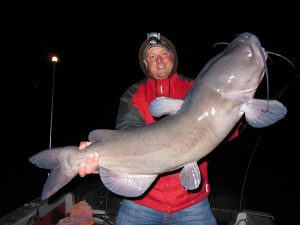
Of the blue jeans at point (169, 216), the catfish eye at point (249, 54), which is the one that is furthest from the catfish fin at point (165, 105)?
the blue jeans at point (169, 216)

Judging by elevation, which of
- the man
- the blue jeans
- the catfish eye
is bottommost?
the blue jeans

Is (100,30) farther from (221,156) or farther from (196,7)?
(221,156)

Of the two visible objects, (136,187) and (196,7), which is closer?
(136,187)

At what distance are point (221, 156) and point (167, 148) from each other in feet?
34.6

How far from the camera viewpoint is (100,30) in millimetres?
90812

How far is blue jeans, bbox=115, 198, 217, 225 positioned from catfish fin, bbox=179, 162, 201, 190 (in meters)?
0.79

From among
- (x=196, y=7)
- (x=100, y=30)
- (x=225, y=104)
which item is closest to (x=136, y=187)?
(x=225, y=104)

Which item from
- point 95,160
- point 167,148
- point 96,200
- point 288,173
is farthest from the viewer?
point 288,173

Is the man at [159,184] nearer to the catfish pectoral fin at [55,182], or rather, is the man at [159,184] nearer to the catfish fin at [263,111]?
the catfish pectoral fin at [55,182]

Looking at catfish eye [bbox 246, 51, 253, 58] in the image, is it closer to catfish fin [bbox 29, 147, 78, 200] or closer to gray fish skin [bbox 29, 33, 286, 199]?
gray fish skin [bbox 29, 33, 286, 199]

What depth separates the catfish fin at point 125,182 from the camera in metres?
2.46

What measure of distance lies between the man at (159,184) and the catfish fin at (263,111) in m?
1.08

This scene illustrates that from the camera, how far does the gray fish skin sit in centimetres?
200

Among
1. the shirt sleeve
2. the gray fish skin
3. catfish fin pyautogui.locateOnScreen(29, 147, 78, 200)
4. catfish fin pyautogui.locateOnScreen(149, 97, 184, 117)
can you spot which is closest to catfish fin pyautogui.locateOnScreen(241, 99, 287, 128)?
the gray fish skin
